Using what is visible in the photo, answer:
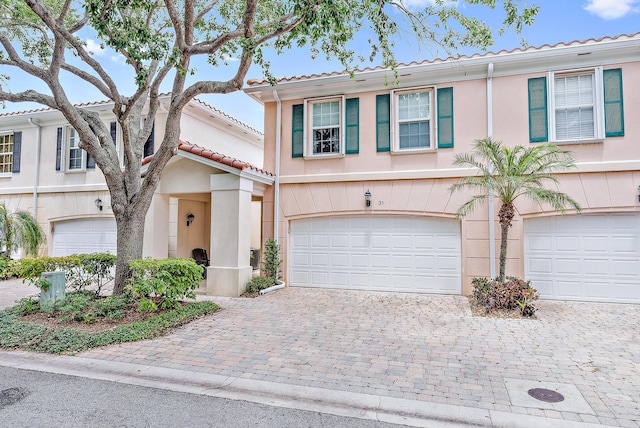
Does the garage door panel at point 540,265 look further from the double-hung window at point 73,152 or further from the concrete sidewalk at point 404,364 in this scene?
the double-hung window at point 73,152

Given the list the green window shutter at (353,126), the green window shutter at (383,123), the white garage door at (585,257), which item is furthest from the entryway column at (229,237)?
the white garage door at (585,257)

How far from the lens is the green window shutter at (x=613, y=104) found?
29.3 ft

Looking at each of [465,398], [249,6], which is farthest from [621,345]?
[249,6]

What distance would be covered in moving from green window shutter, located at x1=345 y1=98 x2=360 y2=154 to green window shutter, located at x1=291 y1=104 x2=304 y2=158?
138 cm

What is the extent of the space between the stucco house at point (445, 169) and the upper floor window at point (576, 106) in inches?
1.0

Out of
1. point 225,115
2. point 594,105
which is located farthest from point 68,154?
point 594,105

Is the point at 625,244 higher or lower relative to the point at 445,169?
lower

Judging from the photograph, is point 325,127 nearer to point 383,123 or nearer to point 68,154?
point 383,123

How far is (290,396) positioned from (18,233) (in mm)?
13116

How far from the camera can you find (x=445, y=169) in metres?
10.0

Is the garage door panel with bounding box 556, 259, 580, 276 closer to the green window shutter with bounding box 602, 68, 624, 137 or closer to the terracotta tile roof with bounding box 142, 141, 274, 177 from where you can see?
the green window shutter with bounding box 602, 68, 624, 137

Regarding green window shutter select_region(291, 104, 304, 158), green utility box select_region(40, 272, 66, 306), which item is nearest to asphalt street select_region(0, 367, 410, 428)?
green utility box select_region(40, 272, 66, 306)

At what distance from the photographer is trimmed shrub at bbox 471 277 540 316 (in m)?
7.73

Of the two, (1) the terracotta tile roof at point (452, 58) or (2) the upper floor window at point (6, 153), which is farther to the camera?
(2) the upper floor window at point (6, 153)
